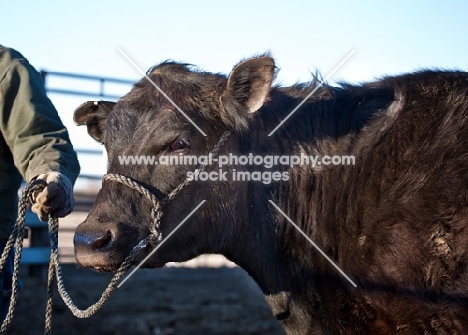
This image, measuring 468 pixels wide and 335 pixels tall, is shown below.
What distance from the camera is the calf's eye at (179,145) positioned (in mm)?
3945

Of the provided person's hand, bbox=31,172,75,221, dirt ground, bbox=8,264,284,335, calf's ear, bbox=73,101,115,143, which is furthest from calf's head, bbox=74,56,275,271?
dirt ground, bbox=8,264,284,335

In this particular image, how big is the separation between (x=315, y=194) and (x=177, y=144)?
0.87 metres

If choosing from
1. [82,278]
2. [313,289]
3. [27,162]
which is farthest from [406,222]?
[82,278]

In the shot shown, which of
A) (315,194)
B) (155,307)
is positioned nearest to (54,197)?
(315,194)

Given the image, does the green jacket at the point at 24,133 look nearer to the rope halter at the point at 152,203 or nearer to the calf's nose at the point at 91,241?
the rope halter at the point at 152,203

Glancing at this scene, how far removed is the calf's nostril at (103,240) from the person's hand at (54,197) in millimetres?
297

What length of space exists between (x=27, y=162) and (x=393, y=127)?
6.83ft

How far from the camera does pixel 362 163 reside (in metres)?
3.92

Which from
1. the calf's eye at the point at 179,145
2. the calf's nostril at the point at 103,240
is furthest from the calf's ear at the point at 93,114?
the calf's nostril at the point at 103,240

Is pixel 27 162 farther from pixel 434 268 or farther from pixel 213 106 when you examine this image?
pixel 434 268

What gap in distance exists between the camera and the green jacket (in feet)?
12.6

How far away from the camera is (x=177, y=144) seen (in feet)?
13.0

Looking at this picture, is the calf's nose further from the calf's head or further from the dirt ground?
the dirt ground

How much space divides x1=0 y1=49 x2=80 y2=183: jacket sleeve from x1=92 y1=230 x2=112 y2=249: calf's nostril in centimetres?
43
